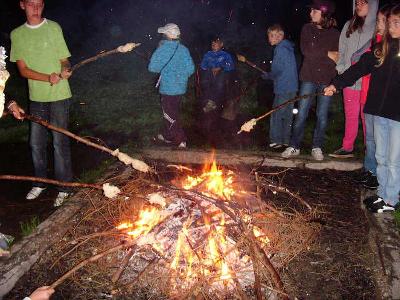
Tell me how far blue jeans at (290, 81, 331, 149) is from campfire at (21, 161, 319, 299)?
2.09 m

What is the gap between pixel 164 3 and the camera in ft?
64.7

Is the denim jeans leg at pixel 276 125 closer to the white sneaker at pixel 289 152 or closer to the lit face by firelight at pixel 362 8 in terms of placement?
the white sneaker at pixel 289 152

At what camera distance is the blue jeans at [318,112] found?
20.4 ft

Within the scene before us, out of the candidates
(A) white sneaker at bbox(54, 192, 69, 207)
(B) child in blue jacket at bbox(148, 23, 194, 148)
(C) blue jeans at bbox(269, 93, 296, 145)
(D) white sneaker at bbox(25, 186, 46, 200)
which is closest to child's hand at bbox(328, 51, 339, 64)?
(C) blue jeans at bbox(269, 93, 296, 145)

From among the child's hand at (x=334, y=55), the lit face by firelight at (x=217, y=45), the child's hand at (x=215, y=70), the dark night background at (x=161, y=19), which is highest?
the dark night background at (x=161, y=19)

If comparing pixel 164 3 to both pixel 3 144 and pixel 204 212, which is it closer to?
pixel 3 144

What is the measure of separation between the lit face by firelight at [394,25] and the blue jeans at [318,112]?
1.89 m

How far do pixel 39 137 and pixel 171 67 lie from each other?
2900mm

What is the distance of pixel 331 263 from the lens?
397cm

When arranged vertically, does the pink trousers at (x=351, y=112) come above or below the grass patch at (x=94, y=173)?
above

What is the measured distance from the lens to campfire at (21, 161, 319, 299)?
11.8ft

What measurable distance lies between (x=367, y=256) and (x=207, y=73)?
5359 millimetres

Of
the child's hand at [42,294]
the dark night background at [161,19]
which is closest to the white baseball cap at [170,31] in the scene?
the child's hand at [42,294]

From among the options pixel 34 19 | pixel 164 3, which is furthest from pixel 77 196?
pixel 164 3
